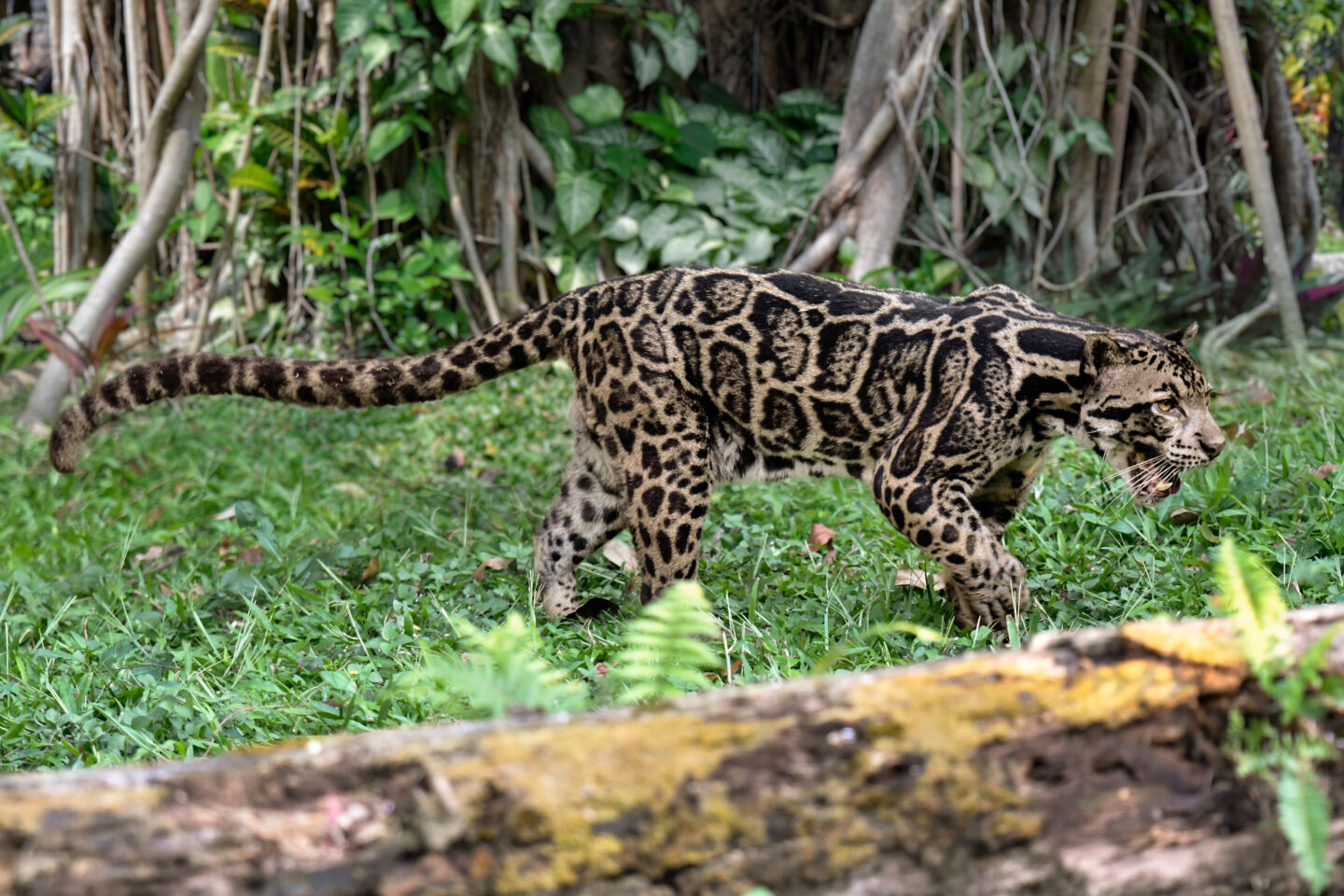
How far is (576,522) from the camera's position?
4.81 meters

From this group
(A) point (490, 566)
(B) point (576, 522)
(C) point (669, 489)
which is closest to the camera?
(C) point (669, 489)

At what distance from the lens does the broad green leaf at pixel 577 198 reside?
8.20 m

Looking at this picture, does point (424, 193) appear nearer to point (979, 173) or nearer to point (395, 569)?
point (979, 173)

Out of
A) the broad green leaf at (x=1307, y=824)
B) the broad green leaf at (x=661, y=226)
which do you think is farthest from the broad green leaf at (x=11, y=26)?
the broad green leaf at (x=1307, y=824)

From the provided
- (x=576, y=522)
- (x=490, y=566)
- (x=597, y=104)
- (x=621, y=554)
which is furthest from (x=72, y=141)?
(x=576, y=522)

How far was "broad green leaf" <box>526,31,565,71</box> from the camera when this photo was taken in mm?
7660

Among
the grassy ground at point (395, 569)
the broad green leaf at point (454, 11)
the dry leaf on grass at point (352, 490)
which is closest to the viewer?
the grassy ground at point (395, 569)

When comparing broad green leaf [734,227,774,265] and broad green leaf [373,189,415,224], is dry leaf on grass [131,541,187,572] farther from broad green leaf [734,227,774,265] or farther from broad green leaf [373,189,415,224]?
broad green leaf [734,227,774,265]

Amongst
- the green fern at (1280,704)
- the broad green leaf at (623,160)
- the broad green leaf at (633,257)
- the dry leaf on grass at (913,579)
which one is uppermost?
the broad green leaf at (623,160)

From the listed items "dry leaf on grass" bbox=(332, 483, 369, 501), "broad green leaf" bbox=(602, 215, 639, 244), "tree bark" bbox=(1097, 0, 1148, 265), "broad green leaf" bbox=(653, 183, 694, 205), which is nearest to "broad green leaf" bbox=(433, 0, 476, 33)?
"broad green leaf" bbox=(602, 215, 639, 244)

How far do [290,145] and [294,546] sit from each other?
4084 millimetres

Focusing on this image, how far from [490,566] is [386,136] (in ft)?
13.3

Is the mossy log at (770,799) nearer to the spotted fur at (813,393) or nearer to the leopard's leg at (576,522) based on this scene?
the spotted fur at (813,393)

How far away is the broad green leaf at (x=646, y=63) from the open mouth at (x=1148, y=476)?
209 inches
